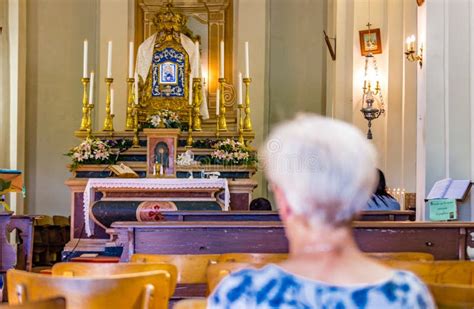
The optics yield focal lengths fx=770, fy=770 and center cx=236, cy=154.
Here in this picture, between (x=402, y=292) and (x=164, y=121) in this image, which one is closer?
(x=402, y=292)

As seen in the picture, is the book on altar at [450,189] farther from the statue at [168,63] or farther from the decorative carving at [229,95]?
the decorative carving at [229,95]

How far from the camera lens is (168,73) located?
39.0ft

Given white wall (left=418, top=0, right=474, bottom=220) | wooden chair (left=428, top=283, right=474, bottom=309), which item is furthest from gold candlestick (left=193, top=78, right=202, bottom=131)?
wooden chair (left=428, top=283, right=474, bottom=309)

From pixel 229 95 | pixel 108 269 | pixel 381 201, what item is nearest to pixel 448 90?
pixel 381 201

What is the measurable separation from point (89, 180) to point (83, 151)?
0.66 m

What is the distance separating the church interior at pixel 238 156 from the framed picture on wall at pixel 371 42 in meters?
0.03

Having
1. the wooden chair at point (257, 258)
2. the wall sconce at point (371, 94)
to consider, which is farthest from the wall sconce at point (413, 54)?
the wooden chair at point (257, 258)

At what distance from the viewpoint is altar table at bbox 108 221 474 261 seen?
4.80 m

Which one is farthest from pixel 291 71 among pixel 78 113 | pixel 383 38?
pixel 78 113

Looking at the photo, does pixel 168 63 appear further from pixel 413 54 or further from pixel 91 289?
pixel 91 289

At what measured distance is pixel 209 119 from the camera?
12.6m

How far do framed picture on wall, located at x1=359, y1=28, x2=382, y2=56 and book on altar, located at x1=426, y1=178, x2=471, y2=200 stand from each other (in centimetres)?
387

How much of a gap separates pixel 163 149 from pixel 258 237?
15.2 ft

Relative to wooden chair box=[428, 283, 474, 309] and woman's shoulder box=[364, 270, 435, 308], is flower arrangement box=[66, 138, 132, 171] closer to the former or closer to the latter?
wooden chair box=[428, 283, 474, 309]
